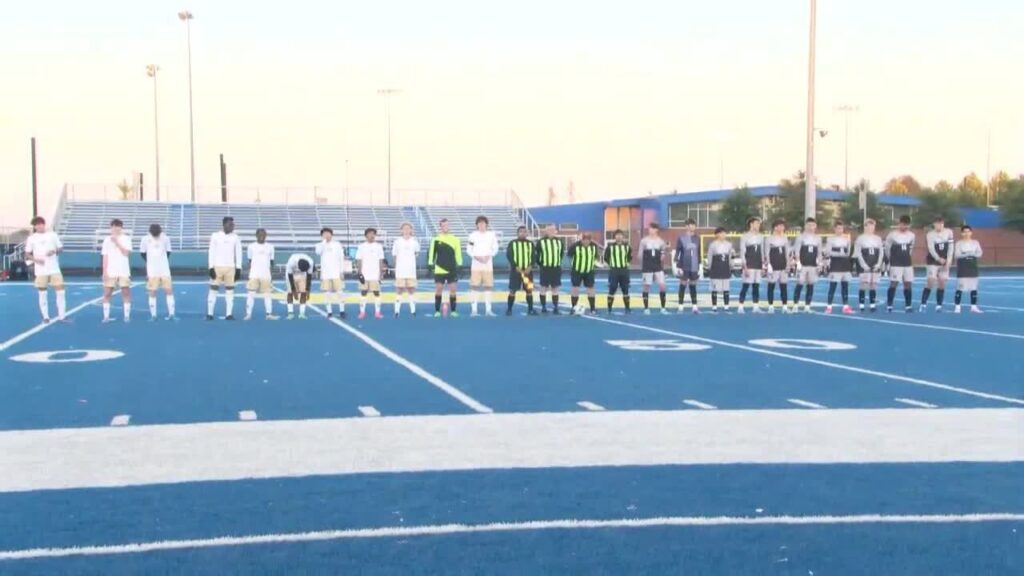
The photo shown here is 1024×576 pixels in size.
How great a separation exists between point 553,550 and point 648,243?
1474 centimetres

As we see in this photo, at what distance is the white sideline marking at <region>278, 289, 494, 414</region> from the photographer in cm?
871

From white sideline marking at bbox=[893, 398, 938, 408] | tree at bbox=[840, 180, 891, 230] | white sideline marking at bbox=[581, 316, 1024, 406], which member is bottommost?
white sideline marking at bbox=[581, 316, 1024, 406]

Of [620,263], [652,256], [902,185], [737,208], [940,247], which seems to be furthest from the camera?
[902,185]

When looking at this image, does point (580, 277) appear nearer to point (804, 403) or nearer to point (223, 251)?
point (223, 251)

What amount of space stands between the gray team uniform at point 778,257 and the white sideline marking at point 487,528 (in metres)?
14.5

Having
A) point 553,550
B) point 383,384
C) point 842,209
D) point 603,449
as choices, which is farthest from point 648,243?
point 842,209

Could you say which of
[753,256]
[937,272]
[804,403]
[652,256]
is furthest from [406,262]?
[804,403]

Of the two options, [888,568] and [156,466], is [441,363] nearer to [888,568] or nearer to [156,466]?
[156,466]

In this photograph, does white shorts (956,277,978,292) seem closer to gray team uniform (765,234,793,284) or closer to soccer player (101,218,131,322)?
gray team uniform (765,234,793,284)

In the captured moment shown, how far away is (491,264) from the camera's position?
1842 centimetres

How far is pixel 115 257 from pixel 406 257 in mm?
4789

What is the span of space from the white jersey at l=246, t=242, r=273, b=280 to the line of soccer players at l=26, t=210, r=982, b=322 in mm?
17

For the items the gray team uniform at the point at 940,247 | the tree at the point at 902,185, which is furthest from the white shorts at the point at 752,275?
the tree at the point at 902,185

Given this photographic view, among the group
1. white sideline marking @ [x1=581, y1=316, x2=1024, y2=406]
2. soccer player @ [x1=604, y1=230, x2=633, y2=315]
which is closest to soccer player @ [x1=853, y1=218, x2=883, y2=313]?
soccer player @ [x1=604, y1=230, x2=633, y2=315]
